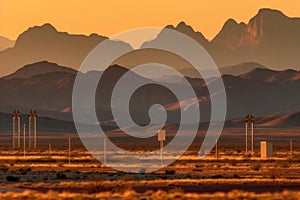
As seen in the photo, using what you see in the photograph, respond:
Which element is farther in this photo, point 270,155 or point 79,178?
point 270,155

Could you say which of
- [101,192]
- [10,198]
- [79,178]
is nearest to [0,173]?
[79,178]

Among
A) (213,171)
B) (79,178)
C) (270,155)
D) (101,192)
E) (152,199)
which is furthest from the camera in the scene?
(270,155)

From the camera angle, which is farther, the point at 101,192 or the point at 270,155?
the point at 270,155

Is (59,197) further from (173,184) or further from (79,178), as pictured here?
(79,178)

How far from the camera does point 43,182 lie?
61344 millimetres

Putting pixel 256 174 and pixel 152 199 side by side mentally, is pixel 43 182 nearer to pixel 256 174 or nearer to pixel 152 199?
pixel 256 174

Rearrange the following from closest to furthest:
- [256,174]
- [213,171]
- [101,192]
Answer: [101,192] → [256,174] → [213,171]

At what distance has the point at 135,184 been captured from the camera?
58844mm

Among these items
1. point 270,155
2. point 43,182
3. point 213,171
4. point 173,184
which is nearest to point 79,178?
point 43,182

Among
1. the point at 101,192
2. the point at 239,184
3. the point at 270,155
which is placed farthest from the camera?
the point at 270,155

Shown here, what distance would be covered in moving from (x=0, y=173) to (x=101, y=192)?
27.5m

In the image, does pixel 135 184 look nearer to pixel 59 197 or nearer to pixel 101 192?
pixel 101 192

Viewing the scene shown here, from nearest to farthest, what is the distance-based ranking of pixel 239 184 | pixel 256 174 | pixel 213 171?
pixel 239 184 < pixel 256 174 < pixel 213 171

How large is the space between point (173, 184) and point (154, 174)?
40.9 feet
